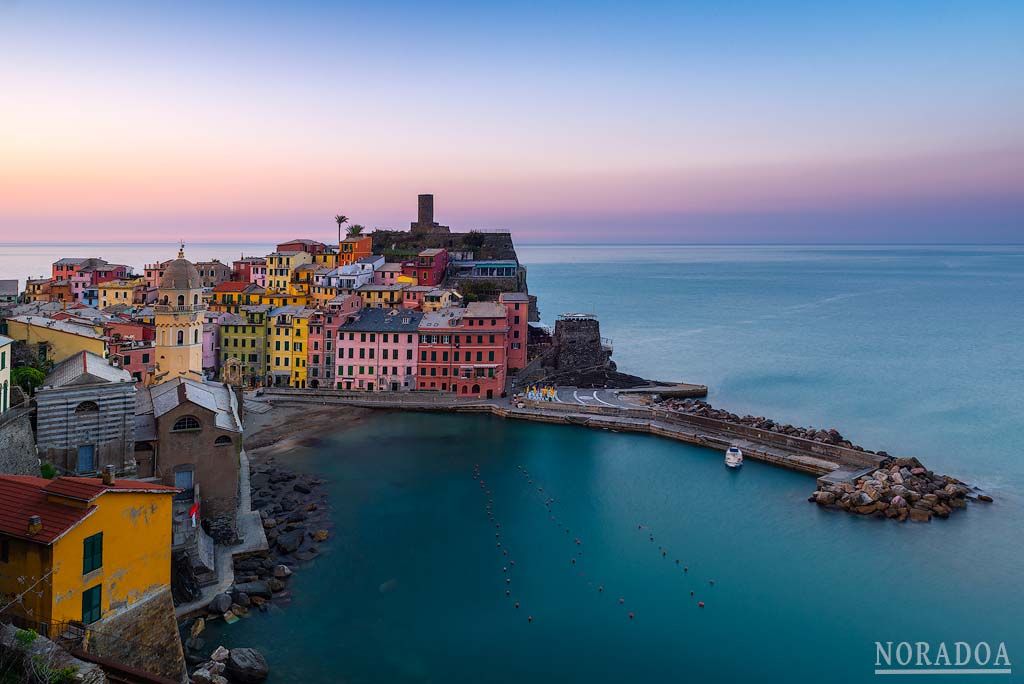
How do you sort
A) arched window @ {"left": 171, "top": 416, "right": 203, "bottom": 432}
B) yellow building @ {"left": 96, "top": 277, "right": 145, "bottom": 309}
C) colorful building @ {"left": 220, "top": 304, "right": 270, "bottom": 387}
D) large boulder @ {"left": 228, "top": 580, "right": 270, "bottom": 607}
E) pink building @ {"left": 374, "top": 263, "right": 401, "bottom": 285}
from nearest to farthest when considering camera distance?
1. large boulder @ {"left": 228, "top": 580, "right": 270, "bottom": 607}
2. arched window @ {"left": 171, "top": 416, "right": 203, "bottom": 432}
3. colorful building @ {"left": 220, "top": 304, "right": 270, "bottom": 387}
4. yellow building @ {"left": 96, "top": 277, "right": 145, "bottom": 309}
5. pink building @ {"left": 374, "top": 263, "right": 401, "bottom": 285}

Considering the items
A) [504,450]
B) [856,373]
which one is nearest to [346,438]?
[504,450]

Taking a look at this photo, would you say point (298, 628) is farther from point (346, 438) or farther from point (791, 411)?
point (791, 411)

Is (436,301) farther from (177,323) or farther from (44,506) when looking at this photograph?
(44,506)

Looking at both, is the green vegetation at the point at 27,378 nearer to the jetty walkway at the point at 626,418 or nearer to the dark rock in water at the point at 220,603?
the dark rock in water at the point at 220,603

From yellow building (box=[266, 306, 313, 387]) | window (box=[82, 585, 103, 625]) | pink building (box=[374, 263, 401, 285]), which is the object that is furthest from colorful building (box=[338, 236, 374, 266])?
window (box=[82, 585, 103, 625])

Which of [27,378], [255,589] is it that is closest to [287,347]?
[27,378]

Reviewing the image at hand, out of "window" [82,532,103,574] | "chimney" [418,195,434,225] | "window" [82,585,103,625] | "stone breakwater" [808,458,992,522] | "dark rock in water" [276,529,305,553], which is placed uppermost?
"chimney" [418,195,434,225]

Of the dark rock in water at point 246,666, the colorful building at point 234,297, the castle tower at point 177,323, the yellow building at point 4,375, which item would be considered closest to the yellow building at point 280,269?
the colorful building at point 234,297

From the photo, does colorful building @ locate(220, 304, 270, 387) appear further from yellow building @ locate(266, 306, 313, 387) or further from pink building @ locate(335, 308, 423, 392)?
pink building @ locate(335, 308, 423, 392)
